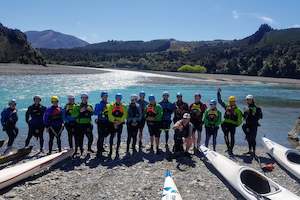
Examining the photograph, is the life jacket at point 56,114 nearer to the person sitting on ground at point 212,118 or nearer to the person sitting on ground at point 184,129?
the person sitting on ground at point 184,129

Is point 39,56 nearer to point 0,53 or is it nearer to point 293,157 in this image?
point 0,53

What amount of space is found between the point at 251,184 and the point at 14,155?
6.73 m

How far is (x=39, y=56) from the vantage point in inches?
3029

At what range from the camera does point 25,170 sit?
959 cm

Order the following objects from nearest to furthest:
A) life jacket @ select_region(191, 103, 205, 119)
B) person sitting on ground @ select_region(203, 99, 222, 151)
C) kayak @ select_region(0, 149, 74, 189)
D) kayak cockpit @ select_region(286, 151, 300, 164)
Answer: kayak @ select_region(0, 149, 74, 189), kayak cockpit @ select_region(286, 151, 300, 164), person sitting on ground @ select_region(203, 99, 222, 151), life jacket @ select_region(191, 103, 205, 119)

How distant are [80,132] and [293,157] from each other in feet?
21.0

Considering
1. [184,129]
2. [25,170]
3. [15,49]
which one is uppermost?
[15,49]

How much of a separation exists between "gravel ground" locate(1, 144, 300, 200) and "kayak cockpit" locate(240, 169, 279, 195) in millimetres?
392

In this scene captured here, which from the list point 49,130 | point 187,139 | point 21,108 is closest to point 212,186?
point 187,139

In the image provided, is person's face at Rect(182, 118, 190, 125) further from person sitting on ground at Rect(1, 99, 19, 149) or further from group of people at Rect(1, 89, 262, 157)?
person sitting on ground at Rect(1, 99, 19, 149)

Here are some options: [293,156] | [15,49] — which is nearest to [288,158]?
[293,156]

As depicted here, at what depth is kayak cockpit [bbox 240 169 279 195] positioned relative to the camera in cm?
886

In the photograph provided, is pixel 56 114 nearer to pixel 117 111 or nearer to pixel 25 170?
pixel 117 111

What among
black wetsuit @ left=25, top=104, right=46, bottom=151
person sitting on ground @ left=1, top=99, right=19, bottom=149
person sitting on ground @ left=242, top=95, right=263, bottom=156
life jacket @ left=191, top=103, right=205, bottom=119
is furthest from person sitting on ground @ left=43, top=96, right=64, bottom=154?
person sitting on ground @ left=242, top=95, right=263, bottom=156
